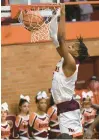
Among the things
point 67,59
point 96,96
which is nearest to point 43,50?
point 96,96

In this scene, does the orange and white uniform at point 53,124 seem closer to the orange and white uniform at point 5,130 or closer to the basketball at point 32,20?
the orange and white uniform at point 5,130

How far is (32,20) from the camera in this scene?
902 cm

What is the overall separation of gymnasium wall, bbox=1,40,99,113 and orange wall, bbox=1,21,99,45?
0.13 metres

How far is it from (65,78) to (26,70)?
3978 millimetres

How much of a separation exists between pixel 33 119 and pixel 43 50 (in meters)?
1.50

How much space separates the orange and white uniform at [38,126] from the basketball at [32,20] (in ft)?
5.45

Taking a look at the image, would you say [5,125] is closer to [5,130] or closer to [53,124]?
[5,130]

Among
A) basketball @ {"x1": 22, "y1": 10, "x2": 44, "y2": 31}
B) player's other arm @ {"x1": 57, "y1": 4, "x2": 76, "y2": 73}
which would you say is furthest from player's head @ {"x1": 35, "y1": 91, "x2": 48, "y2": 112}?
player's other arm @ {"x1": 57, "y1": 4, "x2": 76, "y2": 73}

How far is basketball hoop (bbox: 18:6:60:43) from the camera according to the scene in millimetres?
9055

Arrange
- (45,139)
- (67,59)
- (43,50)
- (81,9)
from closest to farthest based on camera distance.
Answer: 1. (67,59)
2. (45,139)
3. (43,50)
4. (81,9)

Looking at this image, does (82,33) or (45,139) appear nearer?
(45,139)

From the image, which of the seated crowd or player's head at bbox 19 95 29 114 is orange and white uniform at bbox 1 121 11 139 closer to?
the seated crowd

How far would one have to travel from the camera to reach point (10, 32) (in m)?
10.3

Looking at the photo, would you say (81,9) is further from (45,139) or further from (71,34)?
(45,139)
